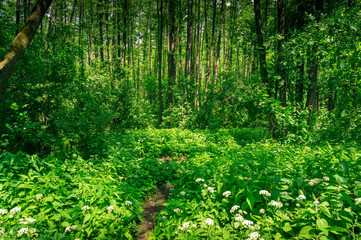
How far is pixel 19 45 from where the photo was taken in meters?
3.31

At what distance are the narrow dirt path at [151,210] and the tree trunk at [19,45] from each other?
141 inches

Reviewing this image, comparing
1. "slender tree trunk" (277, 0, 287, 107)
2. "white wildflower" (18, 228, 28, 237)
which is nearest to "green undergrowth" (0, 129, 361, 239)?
"white wildflower" (18, 228, 28, 237)

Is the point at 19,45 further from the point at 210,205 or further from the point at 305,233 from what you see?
the point at 305,233

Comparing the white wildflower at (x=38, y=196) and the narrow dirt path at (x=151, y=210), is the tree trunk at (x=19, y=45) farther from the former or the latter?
the narrow dirt path at (x=151, y=210)

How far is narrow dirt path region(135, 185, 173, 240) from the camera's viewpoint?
3043mm

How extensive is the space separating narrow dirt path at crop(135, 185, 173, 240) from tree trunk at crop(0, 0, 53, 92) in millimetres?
3572

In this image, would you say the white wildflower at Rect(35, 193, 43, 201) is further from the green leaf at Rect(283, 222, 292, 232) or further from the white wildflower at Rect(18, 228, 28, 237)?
the green leaf at Rect(283, 222, 292, 232)

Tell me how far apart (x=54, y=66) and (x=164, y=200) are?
5.13m

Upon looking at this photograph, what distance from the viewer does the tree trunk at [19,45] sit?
3189 mm

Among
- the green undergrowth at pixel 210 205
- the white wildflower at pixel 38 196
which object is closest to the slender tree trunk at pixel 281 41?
the green undergrowth at pixel 210 205

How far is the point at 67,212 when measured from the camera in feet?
8.79

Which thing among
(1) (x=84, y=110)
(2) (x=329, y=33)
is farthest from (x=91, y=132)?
(2) (x=329, y=33)

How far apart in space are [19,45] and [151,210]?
13.6ft

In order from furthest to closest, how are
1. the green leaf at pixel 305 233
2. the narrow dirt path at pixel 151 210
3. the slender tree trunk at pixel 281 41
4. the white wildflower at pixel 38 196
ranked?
1. the slender tree trunk at pixel 281 41
2. the narrow dirt path at pixel 151 210
3. the white wildflower at pixel 38 196
4. the green leaf at pixel 305 233
